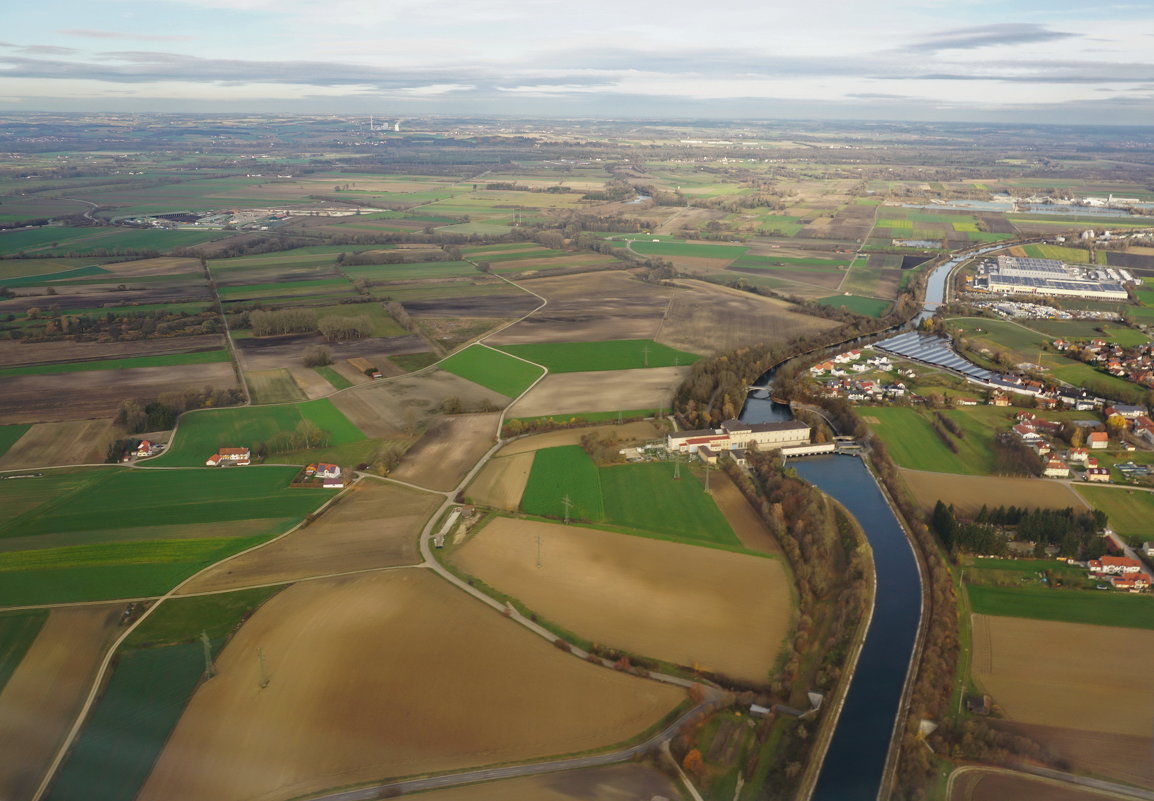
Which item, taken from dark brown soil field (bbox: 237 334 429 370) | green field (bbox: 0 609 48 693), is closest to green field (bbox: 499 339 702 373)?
dark brown soil field (bbox: 237 334 429 370)

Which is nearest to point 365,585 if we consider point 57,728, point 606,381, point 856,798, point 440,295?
point 57,728

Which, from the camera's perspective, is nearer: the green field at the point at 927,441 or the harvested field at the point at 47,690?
the harvested field at the point at 47,690

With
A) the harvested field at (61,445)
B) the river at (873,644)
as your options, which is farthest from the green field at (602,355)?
the harvested field at (61,445)

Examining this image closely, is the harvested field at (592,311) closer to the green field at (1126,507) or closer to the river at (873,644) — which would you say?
the river at (873,644)

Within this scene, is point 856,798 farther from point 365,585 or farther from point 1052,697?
point 365,585

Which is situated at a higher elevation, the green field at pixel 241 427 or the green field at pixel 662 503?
the green field at pixel 241 427

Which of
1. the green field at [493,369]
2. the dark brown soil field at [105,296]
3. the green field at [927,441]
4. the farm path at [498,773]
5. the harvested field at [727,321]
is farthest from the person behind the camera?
the dark brown soil field at [105,296]
